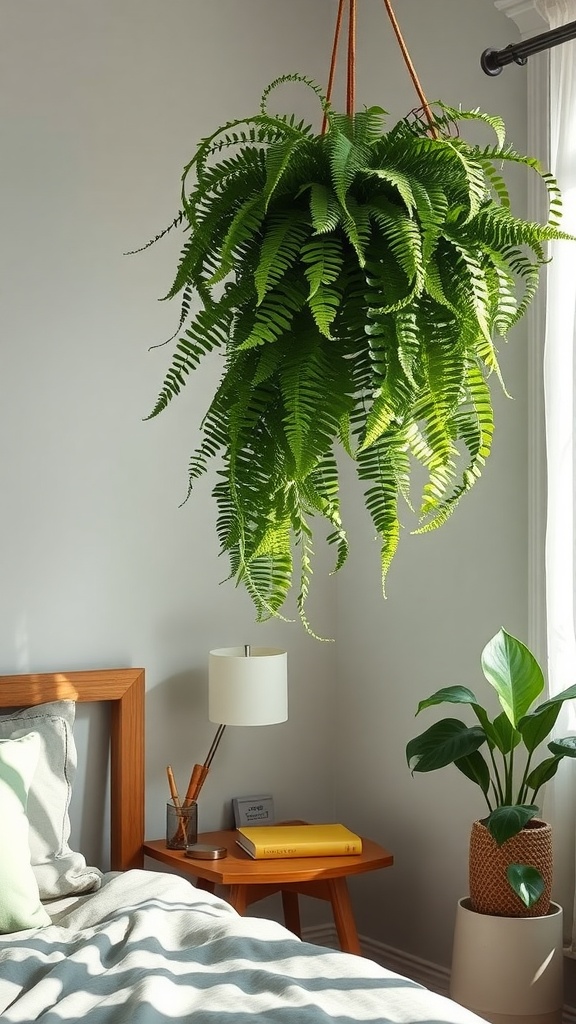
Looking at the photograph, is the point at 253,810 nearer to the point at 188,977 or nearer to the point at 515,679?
the point at 515,679

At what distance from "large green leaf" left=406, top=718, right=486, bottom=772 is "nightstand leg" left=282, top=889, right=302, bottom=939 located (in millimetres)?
905

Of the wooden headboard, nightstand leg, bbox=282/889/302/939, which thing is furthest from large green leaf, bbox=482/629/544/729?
nightstand leg, bbox=282/889/302/939

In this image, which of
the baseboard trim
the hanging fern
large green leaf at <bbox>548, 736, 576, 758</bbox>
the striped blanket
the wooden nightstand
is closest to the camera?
the hanging fern

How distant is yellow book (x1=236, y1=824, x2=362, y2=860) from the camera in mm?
2787

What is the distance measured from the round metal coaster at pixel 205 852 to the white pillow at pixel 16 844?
544 mm

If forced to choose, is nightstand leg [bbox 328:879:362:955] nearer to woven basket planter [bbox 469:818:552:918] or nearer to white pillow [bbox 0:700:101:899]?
woven basket planter [bbox 469:818:552:918]

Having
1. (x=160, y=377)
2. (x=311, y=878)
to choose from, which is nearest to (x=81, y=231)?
(x=160, y=377)

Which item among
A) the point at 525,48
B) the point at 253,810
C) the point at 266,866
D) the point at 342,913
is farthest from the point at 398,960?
the point at 525,48

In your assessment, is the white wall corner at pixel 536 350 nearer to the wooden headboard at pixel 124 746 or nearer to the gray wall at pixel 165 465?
the gray wall at pixel 165 465

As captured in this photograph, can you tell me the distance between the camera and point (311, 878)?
2.69m

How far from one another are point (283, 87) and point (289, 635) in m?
1.71

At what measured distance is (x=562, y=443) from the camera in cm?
260

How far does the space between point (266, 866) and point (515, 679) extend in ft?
2.72

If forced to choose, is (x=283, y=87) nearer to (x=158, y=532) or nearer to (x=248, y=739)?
(x=158, y=532)
